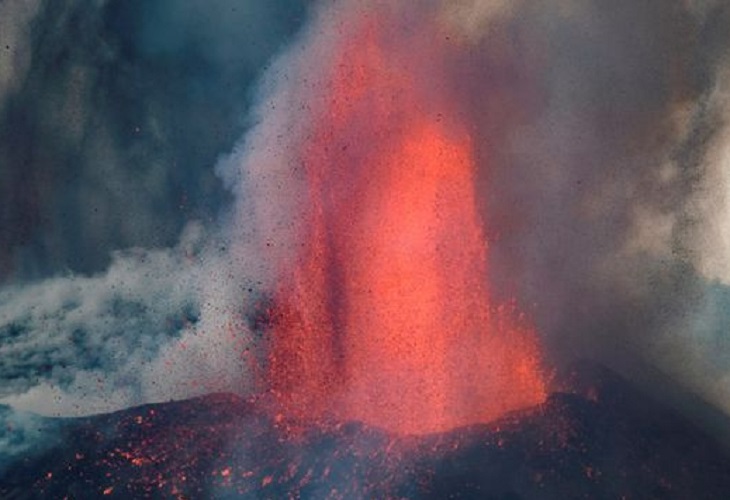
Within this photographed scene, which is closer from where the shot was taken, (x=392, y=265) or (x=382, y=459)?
(x=382, y=459)

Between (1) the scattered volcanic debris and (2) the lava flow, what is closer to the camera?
(1) the scattered volcanic debris

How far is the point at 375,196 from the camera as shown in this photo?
2048 centimetres

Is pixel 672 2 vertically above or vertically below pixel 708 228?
above

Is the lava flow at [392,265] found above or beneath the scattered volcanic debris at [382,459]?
above

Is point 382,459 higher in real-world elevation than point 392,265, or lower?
lower

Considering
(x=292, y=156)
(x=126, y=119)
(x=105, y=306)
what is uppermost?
(x=126, y=119)

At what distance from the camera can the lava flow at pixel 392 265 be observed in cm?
1956

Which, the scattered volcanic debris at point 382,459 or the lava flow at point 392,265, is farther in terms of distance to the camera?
the lava flow at point 392,265

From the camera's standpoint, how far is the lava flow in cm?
1956

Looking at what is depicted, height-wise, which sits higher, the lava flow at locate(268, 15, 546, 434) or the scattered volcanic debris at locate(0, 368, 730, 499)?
the lava flow at locate(268, 15, 546, 434)

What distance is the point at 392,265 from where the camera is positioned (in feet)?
66.3

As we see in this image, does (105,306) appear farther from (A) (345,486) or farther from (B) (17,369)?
(A) (345,486)

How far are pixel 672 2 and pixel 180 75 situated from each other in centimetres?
1389

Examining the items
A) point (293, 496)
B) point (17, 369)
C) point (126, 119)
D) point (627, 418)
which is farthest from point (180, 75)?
point (627, 418)
